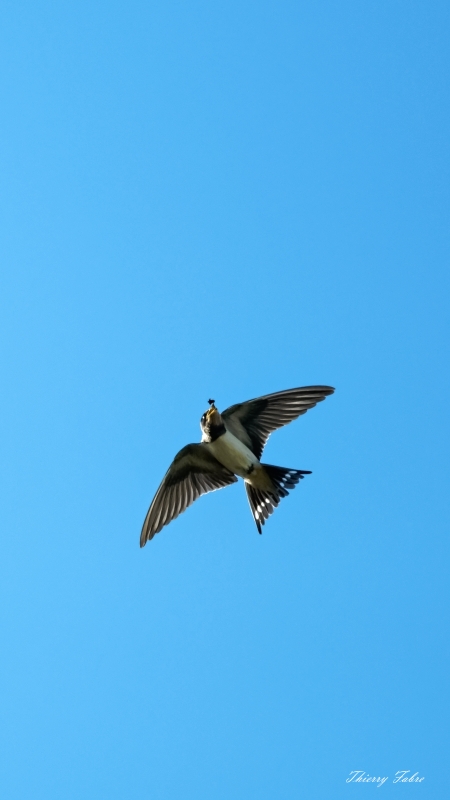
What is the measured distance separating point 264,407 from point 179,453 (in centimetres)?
91

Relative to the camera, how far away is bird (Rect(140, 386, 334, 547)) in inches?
347

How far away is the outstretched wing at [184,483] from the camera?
356 inches

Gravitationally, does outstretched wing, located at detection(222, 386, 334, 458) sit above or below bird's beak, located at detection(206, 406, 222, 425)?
above

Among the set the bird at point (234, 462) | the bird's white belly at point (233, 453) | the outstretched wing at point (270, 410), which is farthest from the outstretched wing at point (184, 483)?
the outstretched wing at point (270, 410)

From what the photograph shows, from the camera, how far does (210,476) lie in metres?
9.21

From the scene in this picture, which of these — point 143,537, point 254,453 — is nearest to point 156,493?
point 143,537

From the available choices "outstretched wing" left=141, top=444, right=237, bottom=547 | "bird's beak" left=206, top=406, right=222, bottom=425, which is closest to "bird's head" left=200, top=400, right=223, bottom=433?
"bird's beak" left=206, top=406, right=222, bottom=425

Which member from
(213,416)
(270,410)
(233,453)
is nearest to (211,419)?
(213,416)

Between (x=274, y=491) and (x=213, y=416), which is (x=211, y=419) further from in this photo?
(x=274, y=491)

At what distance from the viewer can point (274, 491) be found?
8.75 meters

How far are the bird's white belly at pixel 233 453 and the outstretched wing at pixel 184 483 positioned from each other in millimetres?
226

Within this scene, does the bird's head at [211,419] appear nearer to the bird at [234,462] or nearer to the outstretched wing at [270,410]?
the bird at [234,462]

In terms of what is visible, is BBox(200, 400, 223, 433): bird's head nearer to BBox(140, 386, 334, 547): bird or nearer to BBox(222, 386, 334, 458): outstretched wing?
BBox(140, 386, 334, 547): bird

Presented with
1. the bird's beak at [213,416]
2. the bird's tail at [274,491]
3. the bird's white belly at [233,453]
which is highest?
the bird's beak at [213,416]
